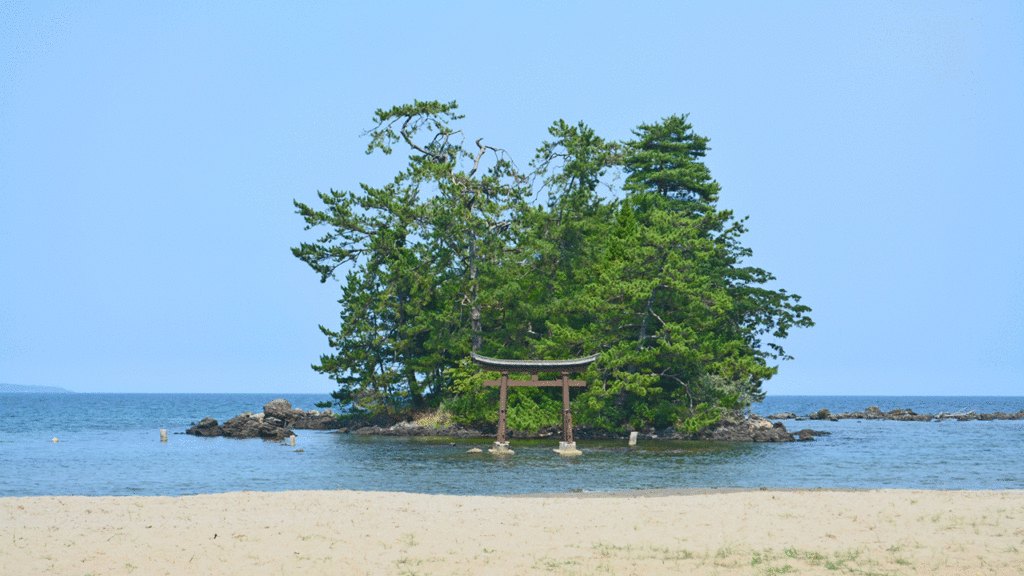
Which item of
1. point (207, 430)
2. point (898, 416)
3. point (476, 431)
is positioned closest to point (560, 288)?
point (476, 431)

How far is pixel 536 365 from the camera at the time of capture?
122 ft

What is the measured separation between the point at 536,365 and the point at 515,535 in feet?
77.7

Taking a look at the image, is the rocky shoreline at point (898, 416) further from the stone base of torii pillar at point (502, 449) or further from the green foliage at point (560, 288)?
the stone base of torii pillar at point (502, 449)

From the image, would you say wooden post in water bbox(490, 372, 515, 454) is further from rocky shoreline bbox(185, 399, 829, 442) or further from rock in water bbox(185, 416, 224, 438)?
rock in water bbox(185, 416, 224, 438)

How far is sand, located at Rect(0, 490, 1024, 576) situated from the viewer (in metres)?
11.2

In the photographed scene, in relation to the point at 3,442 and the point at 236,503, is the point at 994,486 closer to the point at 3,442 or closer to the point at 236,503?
the point at 236,503

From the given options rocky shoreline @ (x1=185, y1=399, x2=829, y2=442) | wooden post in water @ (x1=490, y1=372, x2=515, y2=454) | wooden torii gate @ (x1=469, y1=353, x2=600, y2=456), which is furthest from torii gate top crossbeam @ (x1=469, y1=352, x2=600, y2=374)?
rocky shoreline @ (x1=185, y1=399, x2=829, y2=442)

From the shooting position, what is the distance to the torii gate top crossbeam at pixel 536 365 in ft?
122

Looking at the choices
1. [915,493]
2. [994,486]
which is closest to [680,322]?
[994,486]

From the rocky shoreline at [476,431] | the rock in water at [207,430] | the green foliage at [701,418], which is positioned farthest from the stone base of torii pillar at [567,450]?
the rock in water at [207,430]

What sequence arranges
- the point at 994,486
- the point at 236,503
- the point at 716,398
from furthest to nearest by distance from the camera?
1. the point at 716,398
2. the point at 994,486
3. the point at 236,503

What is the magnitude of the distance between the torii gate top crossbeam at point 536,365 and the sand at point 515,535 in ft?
60.3

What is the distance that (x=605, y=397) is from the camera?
44.3 metres

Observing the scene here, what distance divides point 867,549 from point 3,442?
164 ft
